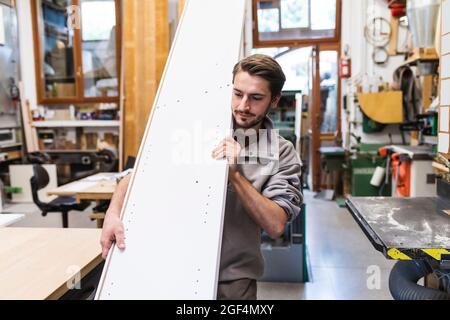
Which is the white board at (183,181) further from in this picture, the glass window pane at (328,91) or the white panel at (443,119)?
the glass window pane at (328,91)

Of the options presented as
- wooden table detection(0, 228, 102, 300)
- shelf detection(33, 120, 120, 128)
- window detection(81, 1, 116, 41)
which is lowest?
wooden table detection(0, 228, 102, 300)

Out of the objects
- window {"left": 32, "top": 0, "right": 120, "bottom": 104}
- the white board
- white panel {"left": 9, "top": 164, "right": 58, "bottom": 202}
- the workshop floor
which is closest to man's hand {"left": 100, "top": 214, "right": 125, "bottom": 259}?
the white board

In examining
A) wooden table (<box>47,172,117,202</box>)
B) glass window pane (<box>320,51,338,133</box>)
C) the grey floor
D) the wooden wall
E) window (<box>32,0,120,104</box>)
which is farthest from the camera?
glass window pane (<box>320,51,338,133</box>)

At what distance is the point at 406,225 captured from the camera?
1.10 m

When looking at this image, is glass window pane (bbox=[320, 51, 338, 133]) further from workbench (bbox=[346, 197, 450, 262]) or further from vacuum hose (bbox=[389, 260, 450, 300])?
vacuum hose (bbox=[389, 260, 450, 300])

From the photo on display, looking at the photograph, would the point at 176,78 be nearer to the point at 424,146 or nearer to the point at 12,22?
the point at 12,22

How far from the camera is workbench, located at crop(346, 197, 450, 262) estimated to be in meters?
0.92

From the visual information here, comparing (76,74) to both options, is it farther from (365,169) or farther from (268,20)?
(365,169)

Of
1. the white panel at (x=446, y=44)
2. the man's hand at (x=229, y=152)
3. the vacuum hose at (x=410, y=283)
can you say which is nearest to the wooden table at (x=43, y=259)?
the man's hand at (x=229, y=152)

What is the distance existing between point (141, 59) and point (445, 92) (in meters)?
1.88

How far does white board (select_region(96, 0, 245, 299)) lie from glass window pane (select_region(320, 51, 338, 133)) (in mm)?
3477

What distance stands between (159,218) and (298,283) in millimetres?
1722

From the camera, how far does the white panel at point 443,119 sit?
1330mm

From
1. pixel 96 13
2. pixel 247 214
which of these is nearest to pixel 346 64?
pixel 96 13
